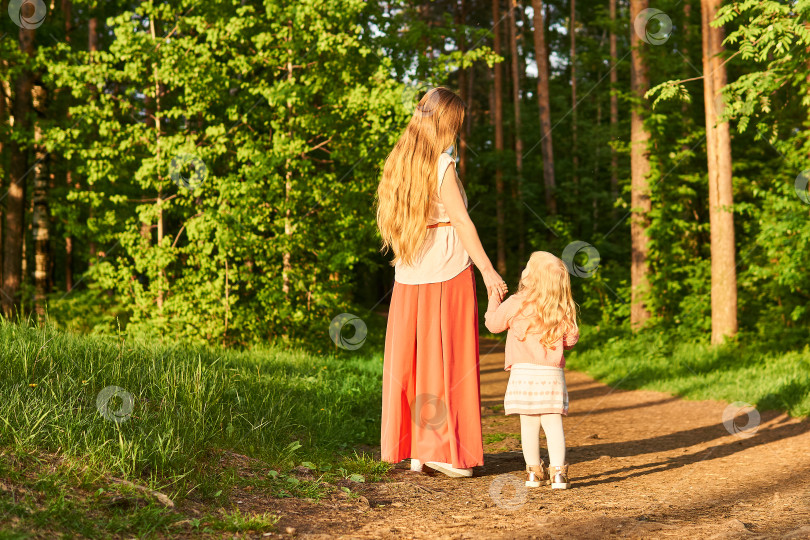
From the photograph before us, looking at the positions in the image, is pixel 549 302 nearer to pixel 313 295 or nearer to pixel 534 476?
pixel 534 476

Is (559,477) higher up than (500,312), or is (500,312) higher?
(500,312)

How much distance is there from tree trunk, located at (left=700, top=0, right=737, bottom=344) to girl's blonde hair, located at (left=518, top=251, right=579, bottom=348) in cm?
808

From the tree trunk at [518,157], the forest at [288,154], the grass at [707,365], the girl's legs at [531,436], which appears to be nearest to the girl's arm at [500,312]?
the girl's legs at [531,436]

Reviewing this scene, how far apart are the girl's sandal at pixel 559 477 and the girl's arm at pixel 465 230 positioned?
106 cm

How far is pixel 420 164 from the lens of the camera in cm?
461

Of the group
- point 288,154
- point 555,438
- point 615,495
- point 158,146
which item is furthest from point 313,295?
point 615,495

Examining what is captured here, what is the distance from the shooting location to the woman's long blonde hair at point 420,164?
459cm

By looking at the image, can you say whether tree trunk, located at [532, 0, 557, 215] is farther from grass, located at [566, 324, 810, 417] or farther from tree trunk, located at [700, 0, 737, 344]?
tree trunk, located at [700, 0, 737, 344]

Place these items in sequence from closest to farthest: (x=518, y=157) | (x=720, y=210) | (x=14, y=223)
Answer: (x=720, y=210) → (x=14, y=223) → (x=518, y=157)

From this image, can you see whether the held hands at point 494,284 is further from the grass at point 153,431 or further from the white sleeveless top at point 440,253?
the grass at point 153,431

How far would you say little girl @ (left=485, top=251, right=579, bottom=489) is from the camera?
4273 mm

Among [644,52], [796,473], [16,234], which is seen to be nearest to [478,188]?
[644,52]

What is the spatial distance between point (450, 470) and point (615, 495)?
39.7 inches

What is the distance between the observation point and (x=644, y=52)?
13812 mm
